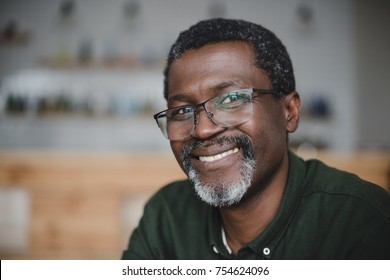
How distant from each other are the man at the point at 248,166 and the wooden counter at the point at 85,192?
1.18 m

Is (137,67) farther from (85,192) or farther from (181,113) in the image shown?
(181,113)

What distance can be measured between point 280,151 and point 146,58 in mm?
2655

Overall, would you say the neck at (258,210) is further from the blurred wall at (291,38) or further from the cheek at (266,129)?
the blurred wall at (291,38)

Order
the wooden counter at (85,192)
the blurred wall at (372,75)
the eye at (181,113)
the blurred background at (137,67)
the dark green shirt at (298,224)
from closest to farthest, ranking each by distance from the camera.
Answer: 1. the dark green shirt at (298,224)
2. the eye at (181,113)
3. the wooden counter at (85,192)
4. the blurred background at (137,67)
5. the blurred wall at (372,75)

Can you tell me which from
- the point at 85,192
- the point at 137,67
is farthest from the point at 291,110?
the point at 137,67

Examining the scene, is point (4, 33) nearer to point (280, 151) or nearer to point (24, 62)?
point (24, 62)

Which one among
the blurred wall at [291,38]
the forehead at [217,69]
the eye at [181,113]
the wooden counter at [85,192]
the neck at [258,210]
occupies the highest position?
the blurred wall at [291,38]

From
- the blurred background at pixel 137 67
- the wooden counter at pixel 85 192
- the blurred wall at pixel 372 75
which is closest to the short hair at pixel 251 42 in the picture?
the wooden counter at pixel 85 192

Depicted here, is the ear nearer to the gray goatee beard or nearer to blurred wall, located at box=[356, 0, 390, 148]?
the gray goatee beard

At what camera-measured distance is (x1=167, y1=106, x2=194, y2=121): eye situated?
782 mm

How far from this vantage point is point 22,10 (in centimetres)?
328

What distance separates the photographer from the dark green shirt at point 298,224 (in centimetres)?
68

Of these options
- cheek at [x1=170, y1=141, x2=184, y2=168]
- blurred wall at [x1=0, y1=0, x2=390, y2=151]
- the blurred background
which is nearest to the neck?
cheek at [x1=170, y1=141, x2=184, y2=168]

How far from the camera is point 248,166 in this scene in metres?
0.76
